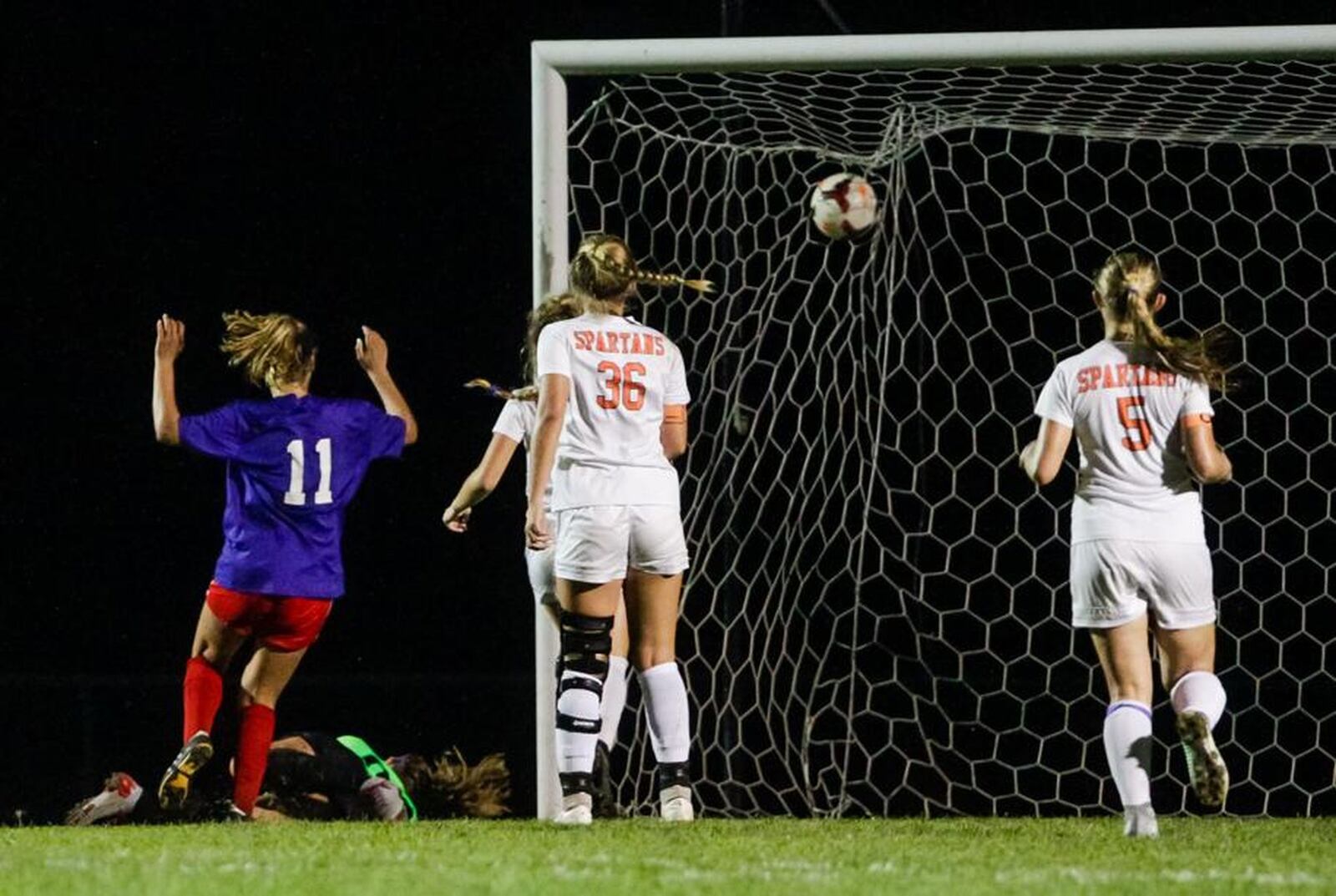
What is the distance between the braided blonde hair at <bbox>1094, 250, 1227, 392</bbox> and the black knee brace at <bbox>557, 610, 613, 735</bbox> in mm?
1497

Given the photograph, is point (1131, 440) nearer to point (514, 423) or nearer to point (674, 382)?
point (674, 382)

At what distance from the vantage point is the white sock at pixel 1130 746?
16.7 ft

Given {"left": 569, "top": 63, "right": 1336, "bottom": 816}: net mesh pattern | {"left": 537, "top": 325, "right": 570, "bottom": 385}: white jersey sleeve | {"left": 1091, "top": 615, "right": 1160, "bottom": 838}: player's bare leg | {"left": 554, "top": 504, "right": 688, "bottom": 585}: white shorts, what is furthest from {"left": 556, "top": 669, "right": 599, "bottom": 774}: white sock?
{"left": 569, "top": 63, "right": 1336, "bottom": 816}: net mesh pattern

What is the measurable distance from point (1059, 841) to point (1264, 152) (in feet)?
19.3

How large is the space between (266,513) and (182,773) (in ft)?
2.62

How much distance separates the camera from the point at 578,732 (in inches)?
214

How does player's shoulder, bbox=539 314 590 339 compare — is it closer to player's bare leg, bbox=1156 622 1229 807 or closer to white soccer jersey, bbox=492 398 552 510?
white soccer jersey, bbox=492 398 552 510

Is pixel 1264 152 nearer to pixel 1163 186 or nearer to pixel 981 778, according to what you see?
pixel 1163 186

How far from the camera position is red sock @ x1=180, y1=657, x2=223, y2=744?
585cm

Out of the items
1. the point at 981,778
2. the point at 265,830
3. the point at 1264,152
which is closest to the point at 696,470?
the point at 981,778

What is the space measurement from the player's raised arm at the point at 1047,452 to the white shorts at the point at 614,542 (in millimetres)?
931

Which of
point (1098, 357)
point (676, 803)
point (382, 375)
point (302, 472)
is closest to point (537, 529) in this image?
point (676, 803)

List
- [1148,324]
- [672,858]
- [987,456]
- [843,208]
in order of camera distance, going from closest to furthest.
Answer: [672,858]
[1148,324]
[843,208]
[987,456]

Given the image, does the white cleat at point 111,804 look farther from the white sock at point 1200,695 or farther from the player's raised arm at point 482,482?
the white sock at point 1200,695
